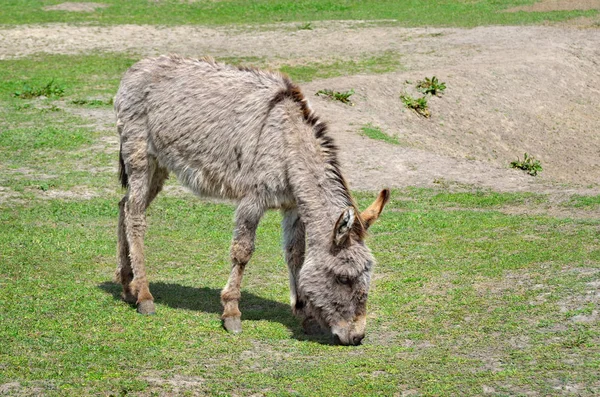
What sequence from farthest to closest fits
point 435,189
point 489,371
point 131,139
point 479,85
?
point 479,85 < point 435,189 < point 131,139 < point 489,371

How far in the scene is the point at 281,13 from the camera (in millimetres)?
29844

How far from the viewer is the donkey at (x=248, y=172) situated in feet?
27.2

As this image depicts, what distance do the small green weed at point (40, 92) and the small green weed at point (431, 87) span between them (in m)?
7.69

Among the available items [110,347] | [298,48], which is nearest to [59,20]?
[298,48]

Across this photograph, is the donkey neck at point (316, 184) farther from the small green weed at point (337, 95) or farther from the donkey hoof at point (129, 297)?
the small green weed at point (337, 95)

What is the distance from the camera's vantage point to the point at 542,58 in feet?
76.1

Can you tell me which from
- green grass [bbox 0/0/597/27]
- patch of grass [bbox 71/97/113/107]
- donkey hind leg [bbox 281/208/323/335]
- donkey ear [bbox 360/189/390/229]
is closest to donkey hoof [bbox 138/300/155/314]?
donkey hind leg [bbox 281/208/323/335]

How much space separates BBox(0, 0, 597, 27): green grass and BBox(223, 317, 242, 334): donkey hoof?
20.2 metres

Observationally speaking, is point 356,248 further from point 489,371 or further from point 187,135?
point 187,135

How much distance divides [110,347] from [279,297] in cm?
256

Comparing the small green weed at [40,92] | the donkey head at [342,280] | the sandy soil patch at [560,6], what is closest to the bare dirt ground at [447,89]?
the small green weed at [40,92]

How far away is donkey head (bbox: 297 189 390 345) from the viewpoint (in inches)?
322

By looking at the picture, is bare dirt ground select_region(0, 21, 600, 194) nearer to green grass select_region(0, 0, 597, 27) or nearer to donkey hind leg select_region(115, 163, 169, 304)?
green grass select_region(0, 0, 597, 27)

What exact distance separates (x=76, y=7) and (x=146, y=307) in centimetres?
2226
